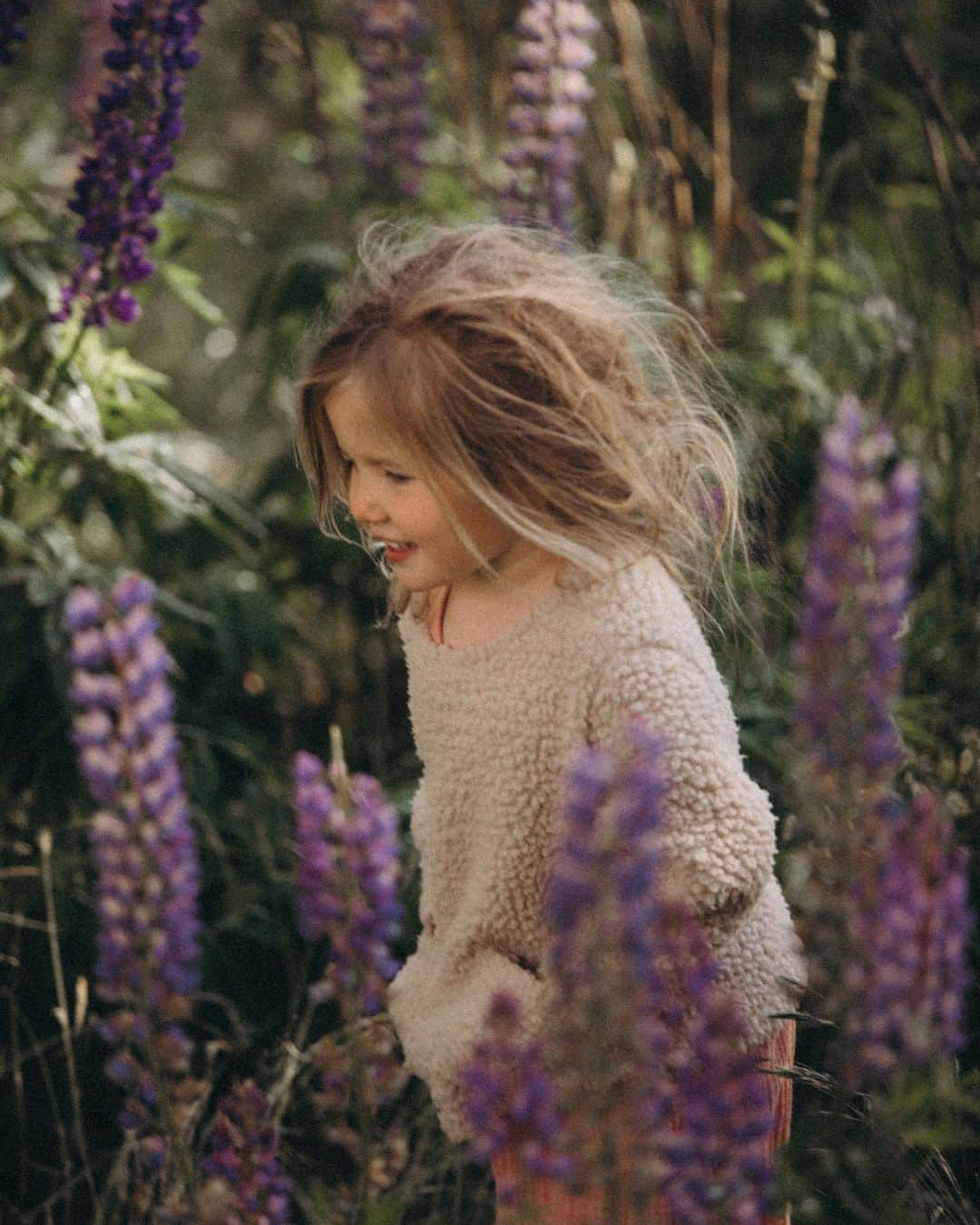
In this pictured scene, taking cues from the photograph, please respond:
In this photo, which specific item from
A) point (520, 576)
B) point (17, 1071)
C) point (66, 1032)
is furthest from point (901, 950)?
point (17, 1071)

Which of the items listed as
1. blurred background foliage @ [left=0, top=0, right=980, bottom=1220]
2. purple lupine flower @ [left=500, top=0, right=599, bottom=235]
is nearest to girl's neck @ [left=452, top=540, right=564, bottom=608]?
blurred background foliage @ [left=0, top=0, right=980, bottom=1220]

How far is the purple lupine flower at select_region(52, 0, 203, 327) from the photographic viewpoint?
7.06 feet

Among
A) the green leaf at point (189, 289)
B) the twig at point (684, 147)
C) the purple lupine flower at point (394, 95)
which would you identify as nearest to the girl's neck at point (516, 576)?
the green leaf at point (189, 289)

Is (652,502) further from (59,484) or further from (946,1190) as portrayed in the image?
(59,484)

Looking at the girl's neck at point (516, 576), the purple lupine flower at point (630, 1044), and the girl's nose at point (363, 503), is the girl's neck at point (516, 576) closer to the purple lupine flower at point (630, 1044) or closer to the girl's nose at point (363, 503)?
the girl's nose at point (363, 503)

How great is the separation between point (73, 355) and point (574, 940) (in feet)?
5.50

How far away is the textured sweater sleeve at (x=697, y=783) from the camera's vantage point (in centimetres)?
136

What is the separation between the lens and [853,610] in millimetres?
983

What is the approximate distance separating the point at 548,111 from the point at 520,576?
139cm

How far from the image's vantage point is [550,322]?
158cm

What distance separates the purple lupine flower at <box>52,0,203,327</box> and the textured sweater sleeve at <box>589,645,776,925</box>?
119 centimetres

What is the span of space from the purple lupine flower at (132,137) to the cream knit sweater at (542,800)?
0.89 metres

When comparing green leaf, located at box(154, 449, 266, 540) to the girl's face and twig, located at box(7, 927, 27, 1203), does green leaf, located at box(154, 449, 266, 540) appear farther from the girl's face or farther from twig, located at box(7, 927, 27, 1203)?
the girl's face

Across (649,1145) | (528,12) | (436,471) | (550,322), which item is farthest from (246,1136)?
(528,12)
